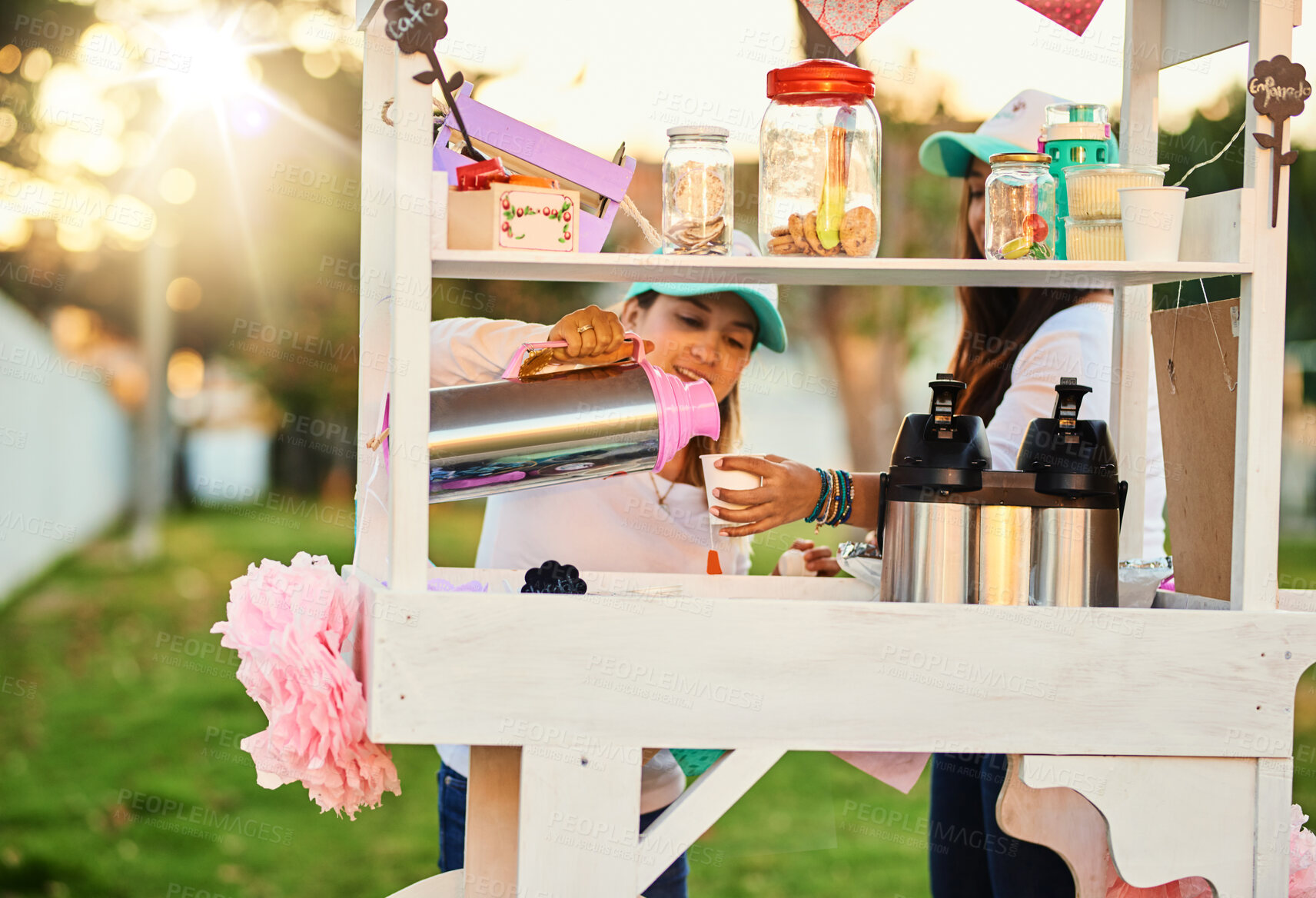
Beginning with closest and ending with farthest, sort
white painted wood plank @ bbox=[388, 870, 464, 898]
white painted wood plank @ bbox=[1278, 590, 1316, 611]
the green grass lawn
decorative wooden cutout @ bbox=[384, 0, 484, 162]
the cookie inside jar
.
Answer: decorative wooden cutout @ bbox=[384, 0, 484, 162], the cookie inside jar, white painted wood plank @ bbox=[1278, 590, 1316, 611], white painted wood plank @ bbox=[388, 870, 464, 898], the green grass lawn

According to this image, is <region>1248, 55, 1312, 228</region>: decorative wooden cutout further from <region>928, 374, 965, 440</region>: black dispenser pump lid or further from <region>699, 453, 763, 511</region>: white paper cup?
<region>699, 453, 763, 511</region>: white paper cup

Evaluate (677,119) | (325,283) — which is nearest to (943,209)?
(677,119)

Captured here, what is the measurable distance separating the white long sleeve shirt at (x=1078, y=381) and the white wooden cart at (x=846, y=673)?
439 millimetres

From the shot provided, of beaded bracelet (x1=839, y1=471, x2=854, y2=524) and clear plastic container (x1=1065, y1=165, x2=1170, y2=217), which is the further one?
beaded bracelet (x1=839, y1=471, x2=854, y2=524)

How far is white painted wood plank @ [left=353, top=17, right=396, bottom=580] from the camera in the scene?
1.53 m

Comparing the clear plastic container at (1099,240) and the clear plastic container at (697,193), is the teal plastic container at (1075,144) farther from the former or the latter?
the clear plastic container at (697,193)

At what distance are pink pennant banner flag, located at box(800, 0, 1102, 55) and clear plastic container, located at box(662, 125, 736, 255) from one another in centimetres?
21

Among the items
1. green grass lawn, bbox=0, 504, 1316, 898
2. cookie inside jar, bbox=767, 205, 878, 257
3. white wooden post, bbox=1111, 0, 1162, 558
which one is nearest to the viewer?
cookie inside jar, bbox=767, 205, 878, 257

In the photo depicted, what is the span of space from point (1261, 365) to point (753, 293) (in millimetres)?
868

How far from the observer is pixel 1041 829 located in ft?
4.91

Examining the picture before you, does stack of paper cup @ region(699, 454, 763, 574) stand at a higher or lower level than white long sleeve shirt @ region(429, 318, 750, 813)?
higher

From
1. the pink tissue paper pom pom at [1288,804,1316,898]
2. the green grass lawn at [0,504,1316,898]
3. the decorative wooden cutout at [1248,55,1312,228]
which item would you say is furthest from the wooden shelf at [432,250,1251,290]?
the green grass lawn at [0,504,1316,898]

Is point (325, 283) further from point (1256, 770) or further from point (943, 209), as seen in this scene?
point (1256, 770)


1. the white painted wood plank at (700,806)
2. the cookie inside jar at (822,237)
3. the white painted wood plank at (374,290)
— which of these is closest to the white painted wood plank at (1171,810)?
the white painted wood plank at (700,806)
